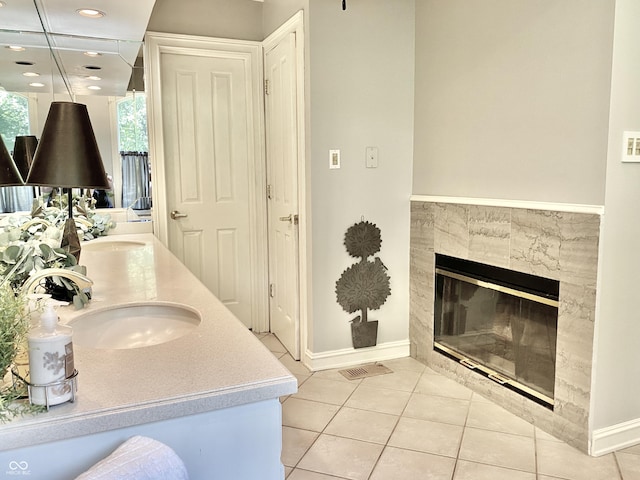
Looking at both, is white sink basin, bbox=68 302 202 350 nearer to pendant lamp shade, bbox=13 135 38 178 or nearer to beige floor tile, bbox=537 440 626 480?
pendant lamp shade, bbox=13 135 38 178

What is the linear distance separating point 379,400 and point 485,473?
2.59 ft

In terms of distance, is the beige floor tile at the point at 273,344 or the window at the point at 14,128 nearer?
the window at the point at 14,128

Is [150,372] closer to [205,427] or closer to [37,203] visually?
[205,427]

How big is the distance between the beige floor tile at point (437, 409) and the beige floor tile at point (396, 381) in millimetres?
125

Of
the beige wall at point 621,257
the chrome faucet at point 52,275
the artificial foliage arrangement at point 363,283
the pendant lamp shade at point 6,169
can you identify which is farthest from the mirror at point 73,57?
the beige wall at point 621,257

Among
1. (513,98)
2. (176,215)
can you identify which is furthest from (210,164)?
(513,98)

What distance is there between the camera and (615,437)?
225 cm

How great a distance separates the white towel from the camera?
2.41ft

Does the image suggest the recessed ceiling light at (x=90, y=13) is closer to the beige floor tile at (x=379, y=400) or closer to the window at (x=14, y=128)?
the window at (x=14, y=128)

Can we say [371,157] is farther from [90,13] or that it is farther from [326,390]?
[90,13]

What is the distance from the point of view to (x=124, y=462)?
0.77m

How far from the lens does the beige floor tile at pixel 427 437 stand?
2.29 metres

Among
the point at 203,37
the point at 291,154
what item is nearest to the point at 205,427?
the point at 291,154

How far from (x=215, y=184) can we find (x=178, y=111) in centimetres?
58
